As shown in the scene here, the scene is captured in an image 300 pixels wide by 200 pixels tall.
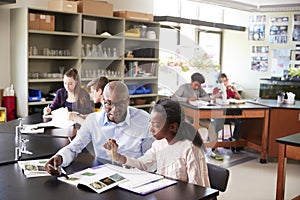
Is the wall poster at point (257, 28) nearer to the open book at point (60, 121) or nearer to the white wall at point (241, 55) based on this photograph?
the white wall at point (241, 55)

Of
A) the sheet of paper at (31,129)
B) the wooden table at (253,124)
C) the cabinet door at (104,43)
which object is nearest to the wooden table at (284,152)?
the wooden table at (253,124)

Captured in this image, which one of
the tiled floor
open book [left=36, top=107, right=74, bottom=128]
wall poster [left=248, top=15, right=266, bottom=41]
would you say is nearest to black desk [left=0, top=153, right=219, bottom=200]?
open book [left=36, top=107, right=74, bottom=128]

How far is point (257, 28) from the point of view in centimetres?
866

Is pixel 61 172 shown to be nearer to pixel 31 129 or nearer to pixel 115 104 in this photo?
pixel 115 104

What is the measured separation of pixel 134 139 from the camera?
7.35 feet

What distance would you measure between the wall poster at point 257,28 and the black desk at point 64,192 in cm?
740

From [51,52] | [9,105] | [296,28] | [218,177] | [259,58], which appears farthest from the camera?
[259,58]

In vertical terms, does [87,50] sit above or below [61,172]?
above

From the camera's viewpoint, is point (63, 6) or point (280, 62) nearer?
point (63, 6)

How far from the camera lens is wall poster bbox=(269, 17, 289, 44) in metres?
8.34

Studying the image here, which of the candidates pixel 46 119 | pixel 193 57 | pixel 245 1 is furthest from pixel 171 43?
pixel 245 1

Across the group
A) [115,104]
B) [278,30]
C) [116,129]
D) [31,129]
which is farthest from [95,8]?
[278,30]

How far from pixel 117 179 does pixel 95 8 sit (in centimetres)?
364

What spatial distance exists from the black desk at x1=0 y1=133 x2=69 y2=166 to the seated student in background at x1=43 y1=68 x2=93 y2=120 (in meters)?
0.53
